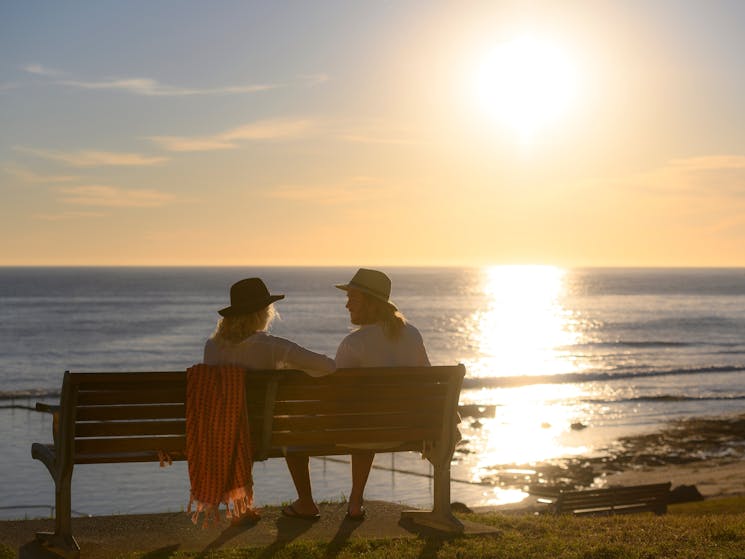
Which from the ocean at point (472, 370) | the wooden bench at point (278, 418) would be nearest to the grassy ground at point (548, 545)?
the wooden bench at point (278, 418)

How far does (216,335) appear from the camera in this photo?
6.93 m

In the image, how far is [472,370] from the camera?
70.8 m

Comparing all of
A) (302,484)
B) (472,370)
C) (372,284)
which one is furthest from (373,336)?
(472,370)

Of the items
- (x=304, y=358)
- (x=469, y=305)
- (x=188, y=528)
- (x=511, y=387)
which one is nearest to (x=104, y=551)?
(x=188, y=528)

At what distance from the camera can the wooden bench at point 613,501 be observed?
18312mm

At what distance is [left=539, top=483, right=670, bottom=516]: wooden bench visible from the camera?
18312mm

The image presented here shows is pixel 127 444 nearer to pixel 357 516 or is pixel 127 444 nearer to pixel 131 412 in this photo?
pixel 131 412

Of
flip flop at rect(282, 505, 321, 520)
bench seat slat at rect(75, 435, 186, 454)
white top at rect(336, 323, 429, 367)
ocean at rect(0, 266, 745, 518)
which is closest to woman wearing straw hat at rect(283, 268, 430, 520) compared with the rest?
white top at rect(336, 323, 429, 367)

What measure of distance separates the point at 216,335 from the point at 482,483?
2163 centimetres

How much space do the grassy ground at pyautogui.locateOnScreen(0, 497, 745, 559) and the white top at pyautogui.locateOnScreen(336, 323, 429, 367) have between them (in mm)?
1287

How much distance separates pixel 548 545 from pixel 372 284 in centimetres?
220

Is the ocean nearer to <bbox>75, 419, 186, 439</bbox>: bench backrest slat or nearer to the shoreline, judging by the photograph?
the shoreline

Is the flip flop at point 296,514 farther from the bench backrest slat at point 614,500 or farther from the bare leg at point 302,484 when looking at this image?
the bench backrest slat at point 614,500

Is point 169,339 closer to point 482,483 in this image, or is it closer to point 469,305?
point 482,483
